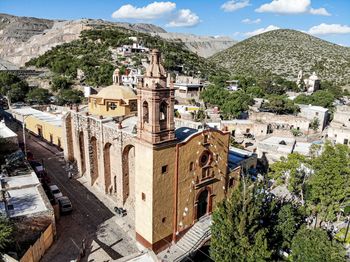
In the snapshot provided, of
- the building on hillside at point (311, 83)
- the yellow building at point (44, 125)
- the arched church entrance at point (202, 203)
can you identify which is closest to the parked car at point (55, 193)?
the arched church entrance at point (202, 203)

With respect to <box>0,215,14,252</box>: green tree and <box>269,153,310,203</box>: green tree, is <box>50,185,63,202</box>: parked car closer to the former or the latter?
<box>0,215,14,252</box>: green tree

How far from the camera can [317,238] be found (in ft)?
52.7

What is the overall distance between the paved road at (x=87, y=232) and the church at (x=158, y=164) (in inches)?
56.8

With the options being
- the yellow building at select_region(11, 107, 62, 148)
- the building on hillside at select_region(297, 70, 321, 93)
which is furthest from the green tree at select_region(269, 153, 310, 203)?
the building on hillside at select_region(297, 70, 321, 93)

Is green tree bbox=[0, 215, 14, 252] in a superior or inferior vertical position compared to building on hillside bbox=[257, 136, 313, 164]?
superior

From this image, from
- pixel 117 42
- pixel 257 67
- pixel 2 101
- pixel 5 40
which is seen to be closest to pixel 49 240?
pixel 2 101

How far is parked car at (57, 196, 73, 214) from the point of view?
22734 millimetres

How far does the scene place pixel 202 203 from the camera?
70.1 feet

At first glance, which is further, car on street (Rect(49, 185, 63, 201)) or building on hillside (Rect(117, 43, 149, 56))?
building on hillside (Rect(117, 43, 149, 56))

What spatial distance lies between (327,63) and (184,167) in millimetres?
116922

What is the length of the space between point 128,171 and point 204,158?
6835 millimetres

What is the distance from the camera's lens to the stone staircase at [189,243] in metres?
18.5

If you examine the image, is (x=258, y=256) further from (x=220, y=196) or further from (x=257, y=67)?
(x=257, y=67)

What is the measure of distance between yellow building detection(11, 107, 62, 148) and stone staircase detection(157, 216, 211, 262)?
25.7 m
